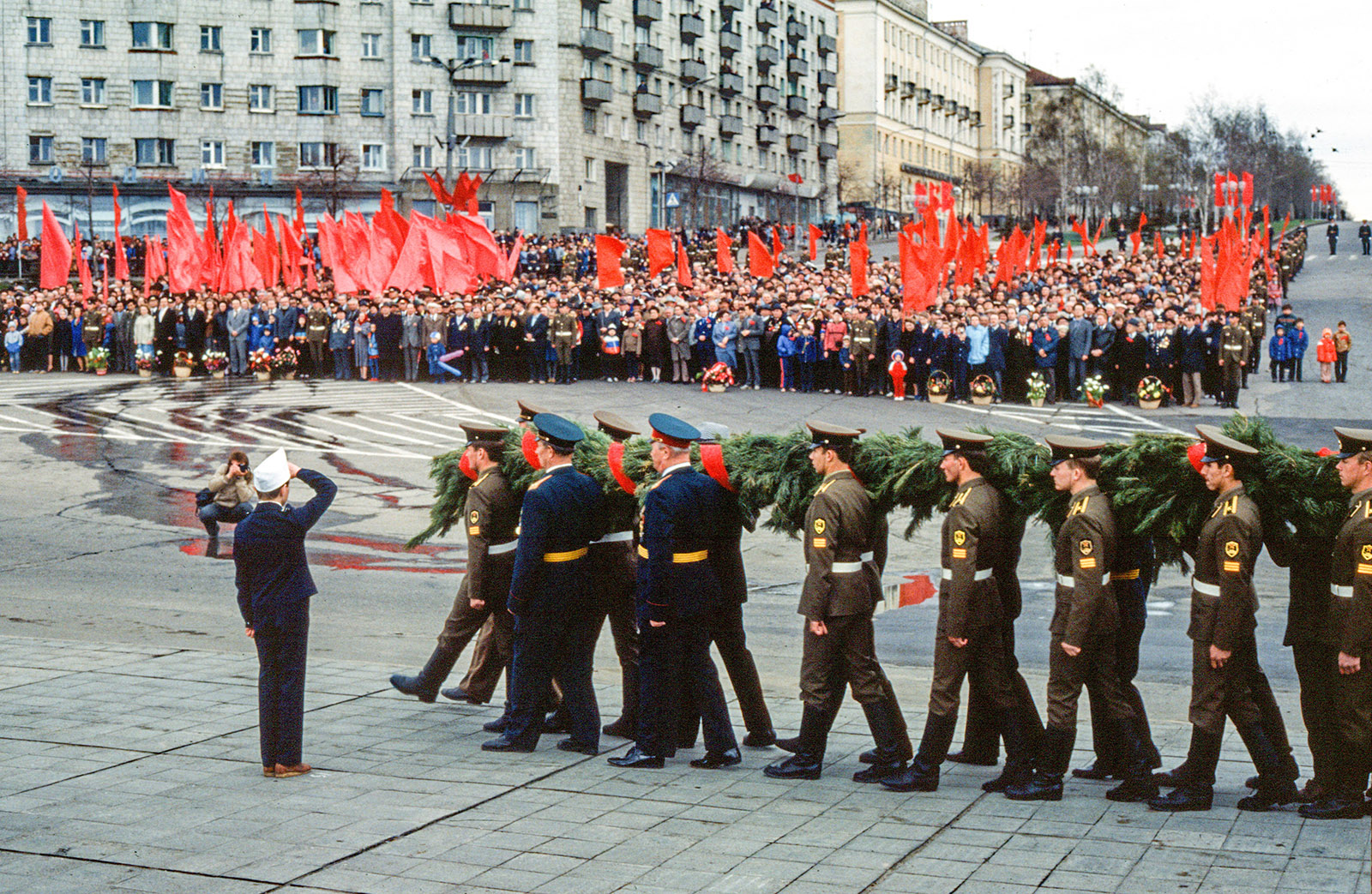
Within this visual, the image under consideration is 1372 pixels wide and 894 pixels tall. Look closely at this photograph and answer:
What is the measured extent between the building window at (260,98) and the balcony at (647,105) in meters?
19.7

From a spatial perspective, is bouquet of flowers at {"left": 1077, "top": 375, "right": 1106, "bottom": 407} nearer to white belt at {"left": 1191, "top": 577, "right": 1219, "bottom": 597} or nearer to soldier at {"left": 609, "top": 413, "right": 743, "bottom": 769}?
soldier at {"left": 609, "top": 413, "right": 743, "bottom": 769}

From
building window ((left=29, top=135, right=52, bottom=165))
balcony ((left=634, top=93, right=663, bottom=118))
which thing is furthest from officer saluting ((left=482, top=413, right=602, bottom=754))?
balcony ((left=634, top=93, right=663, bottom=118))

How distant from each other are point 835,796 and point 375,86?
68.0m

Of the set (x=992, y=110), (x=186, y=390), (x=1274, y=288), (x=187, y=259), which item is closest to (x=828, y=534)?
(x=186, y=390)

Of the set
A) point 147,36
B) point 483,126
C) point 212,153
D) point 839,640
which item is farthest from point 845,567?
point 147,36

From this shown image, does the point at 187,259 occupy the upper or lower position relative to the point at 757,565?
upper

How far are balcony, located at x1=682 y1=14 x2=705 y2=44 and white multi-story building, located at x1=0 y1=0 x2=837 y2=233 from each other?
21.7ft

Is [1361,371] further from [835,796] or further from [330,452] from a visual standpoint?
[835,796]

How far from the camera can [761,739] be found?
8133 millimetres

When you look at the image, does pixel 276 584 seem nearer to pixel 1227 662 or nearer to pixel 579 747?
pixel 579 747

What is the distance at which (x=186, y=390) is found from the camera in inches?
1139

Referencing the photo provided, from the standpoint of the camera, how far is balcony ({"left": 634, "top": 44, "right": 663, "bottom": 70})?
262 ft

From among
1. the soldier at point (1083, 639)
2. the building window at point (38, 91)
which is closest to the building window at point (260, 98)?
the building window at point (38, 91)

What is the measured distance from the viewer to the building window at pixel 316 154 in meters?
69.5
